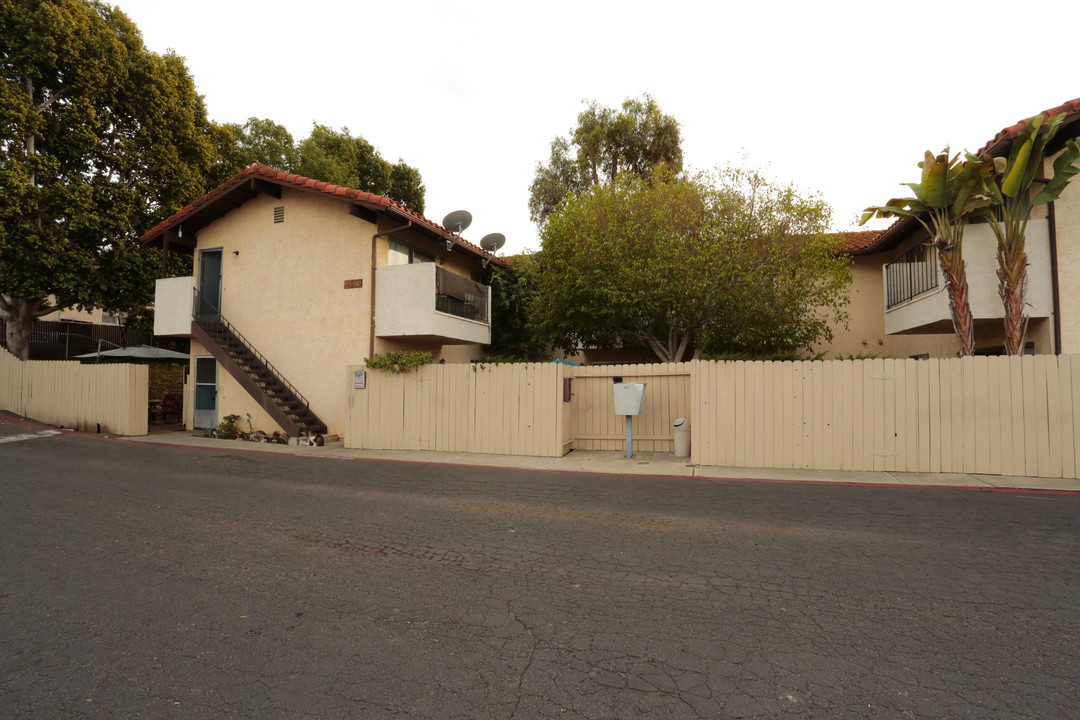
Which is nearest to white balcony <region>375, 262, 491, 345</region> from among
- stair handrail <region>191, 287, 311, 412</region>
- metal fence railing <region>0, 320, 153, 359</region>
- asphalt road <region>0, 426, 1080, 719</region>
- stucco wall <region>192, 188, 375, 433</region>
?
stucco wall <region>192, 188, 375, 433</region>

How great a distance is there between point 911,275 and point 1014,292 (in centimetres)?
356

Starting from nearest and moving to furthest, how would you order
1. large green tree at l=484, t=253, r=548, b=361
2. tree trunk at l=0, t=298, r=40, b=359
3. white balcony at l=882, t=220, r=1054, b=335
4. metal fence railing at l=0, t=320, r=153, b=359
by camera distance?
white balcony at l=882, t=220, r=1054, b=335
large green tree at l=484, t=253, r=548, b=361
tree trunk at l=0, t=298, r=40, b=359
metal fence railing at l=0, t=320, r=153, b=359

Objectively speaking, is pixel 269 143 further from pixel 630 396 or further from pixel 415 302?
pixel 630 396

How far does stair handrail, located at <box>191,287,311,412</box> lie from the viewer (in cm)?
1554

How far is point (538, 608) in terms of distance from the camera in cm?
387

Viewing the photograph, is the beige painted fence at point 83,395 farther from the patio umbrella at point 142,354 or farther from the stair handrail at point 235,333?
the stair handrail at point 235,333

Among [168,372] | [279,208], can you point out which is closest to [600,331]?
[279,208]

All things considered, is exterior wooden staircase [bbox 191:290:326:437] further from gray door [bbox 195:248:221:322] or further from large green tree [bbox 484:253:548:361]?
large green tree [bbox 484:253:548:361]

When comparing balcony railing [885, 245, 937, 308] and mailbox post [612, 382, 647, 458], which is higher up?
balcony railing [885, 245, 937, 308]

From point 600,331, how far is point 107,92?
18013 mm

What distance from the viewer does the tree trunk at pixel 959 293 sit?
11422 mm

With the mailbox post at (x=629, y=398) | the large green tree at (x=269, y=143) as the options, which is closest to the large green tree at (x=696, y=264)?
the mailbox post at (x=629, y=398)

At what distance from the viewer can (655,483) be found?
9000 mm

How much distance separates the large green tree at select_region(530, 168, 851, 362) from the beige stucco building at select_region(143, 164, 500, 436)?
3384 mm
